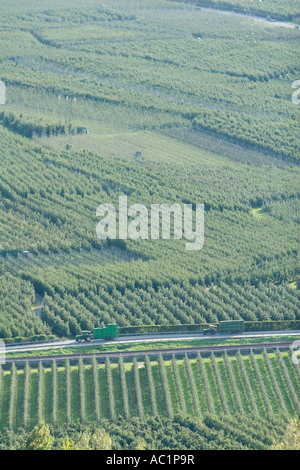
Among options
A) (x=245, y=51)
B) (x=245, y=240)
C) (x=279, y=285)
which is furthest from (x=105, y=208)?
(x=245, y=51)

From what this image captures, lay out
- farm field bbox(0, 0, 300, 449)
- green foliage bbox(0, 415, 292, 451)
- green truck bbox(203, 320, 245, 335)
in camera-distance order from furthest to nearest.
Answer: green truck bbox(203, 320, 245, 335) < farm field bbox(0, 0, 300, 449) < green foliage bbox(0, 415, 292, 451)

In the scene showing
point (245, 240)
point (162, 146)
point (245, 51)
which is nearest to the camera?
point (245, 240)

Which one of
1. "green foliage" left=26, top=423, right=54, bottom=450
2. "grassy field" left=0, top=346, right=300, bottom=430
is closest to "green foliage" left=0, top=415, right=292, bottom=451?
"green foliage" left=26, top=423, right=54, bottom=450

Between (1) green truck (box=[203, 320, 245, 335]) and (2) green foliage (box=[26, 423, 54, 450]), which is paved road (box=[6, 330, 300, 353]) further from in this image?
(2) green foliage (box=[26, 423, 54, 450])

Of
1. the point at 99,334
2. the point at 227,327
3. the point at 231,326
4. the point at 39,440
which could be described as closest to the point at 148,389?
the point at 99,334

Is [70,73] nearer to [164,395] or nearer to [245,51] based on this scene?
[245,51]

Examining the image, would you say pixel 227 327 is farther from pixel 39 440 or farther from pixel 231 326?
pixel 39 440
